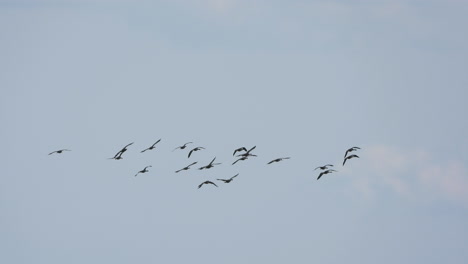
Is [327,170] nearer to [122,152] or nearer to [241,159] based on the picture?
[241,159]

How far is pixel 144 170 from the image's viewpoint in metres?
142

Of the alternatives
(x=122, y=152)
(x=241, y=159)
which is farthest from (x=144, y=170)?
(x=241, y=159)

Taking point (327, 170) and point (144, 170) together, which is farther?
point (144, 170)

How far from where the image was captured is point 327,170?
436 feet

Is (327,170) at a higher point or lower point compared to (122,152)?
higher

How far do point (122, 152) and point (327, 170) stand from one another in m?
34.2

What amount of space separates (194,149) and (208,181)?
5.99m

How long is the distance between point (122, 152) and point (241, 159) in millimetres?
19841

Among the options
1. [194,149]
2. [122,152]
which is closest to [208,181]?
[194,149]

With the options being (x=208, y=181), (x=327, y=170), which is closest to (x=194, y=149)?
(x=208, y=181)

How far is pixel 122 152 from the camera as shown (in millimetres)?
133625

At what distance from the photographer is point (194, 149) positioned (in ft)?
449

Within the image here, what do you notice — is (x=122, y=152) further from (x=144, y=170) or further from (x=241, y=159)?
(x=241, y=159)

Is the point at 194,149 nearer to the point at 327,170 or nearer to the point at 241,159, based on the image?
the point at 241,159
